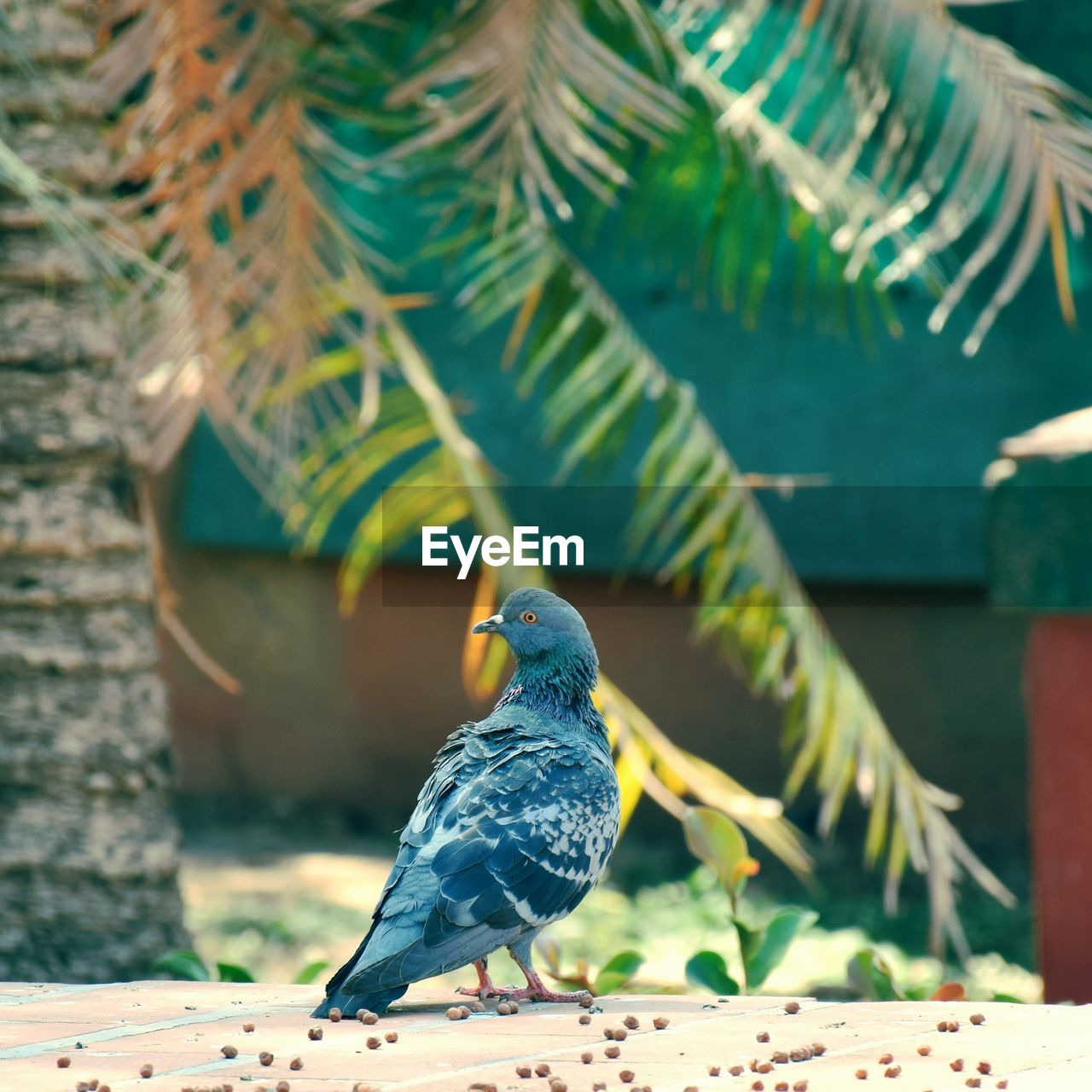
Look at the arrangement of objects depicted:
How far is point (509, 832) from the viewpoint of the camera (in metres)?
3.11

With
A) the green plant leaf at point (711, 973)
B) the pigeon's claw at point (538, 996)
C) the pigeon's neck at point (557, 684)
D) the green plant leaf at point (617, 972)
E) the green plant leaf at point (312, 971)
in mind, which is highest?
the pigeon's neck at point (557, 684)

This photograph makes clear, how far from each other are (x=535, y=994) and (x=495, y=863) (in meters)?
0.43

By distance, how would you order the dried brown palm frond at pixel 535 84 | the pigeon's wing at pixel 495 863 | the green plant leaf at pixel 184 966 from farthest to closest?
the dried brown palm frond at pixel 535 84
the green plant leaf at pixel 184 966
the pigeon's wing at pixel 495 863

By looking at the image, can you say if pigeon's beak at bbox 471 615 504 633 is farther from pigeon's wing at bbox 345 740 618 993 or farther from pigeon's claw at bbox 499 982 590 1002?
pigeon's claw at bbox 499 982 590 1002

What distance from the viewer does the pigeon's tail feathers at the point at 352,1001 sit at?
10.0 feet

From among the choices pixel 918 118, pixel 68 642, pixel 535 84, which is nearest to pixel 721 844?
pixel 68 642

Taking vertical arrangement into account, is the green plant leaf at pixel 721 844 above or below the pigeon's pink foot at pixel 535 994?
above

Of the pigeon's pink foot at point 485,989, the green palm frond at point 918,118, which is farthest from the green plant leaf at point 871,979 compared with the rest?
the green palm frond at point 918,118

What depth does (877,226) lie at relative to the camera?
206 inches

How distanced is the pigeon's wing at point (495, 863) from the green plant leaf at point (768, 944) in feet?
2.69

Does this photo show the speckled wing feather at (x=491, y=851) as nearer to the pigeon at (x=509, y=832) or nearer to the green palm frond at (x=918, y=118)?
the pigeon at (x=509, y=832)

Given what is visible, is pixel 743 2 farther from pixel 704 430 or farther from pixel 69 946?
pixel 69 946

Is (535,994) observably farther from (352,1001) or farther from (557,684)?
(557,684)

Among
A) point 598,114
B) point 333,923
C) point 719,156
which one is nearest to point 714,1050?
point 719,156
